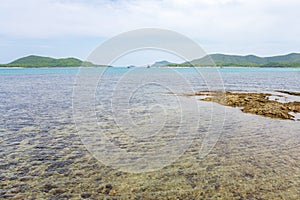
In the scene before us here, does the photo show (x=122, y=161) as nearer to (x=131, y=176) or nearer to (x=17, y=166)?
(x=131, y=176)

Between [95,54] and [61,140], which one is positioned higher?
[95,54]

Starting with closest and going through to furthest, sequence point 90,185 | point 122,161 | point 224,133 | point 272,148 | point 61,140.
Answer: point 90,185, point 122,161, point 272,148, point 61,140, point 224,133

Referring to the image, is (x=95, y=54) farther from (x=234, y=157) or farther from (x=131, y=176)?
(x=234, y=157)

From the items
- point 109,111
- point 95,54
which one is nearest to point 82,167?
point 95,54

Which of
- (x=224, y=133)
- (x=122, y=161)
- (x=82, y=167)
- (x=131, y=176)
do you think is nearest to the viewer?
(x=131, y=176)

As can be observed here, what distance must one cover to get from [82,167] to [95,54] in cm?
599

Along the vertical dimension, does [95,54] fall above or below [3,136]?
above

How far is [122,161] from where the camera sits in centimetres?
1295

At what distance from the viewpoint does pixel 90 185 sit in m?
10.3

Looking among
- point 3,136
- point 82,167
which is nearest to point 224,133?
point 82,167

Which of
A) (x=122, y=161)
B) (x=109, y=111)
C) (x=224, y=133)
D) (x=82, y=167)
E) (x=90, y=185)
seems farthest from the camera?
(x=109, y=111)

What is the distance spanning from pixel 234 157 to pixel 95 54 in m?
9.43

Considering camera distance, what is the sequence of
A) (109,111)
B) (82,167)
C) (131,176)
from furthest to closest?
(109,111) < (82,167) < (131,176)

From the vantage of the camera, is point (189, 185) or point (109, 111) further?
point (109, 111)
